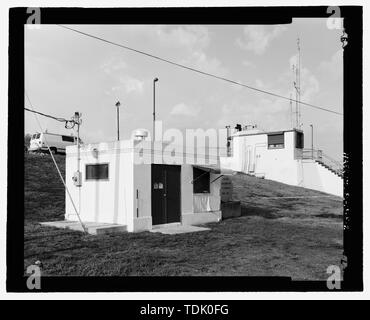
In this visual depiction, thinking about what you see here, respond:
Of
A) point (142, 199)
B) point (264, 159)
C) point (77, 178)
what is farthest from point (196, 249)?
point (264, 159)

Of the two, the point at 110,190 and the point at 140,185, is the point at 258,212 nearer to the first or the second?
the point at 140,185

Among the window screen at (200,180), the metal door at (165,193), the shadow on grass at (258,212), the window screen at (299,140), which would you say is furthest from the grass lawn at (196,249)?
the window screen at (299,140)

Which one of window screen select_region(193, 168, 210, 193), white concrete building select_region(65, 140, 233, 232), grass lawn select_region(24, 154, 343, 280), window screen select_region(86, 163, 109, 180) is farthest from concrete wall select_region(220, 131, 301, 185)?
window screen select_region(86, 163, 109, 180)

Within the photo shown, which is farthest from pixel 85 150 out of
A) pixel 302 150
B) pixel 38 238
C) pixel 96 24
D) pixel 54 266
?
pixel 302 150

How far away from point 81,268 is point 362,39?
5.65 meters

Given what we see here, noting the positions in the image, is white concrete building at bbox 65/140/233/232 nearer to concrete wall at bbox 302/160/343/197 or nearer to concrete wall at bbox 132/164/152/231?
concrete wall at bbox 132/164/152/231

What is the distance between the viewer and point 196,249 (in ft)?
25.9

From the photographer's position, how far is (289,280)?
3.81m

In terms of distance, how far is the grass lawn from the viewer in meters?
6.11

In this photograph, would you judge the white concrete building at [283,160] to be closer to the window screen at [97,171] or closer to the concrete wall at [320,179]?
the concrete wall at [320,179]

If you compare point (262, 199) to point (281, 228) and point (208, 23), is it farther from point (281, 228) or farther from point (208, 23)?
point (208, 23)

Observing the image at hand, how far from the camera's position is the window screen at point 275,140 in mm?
28000

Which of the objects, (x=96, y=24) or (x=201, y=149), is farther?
(x=201, y=149)

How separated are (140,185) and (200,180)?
2998 millimetres
